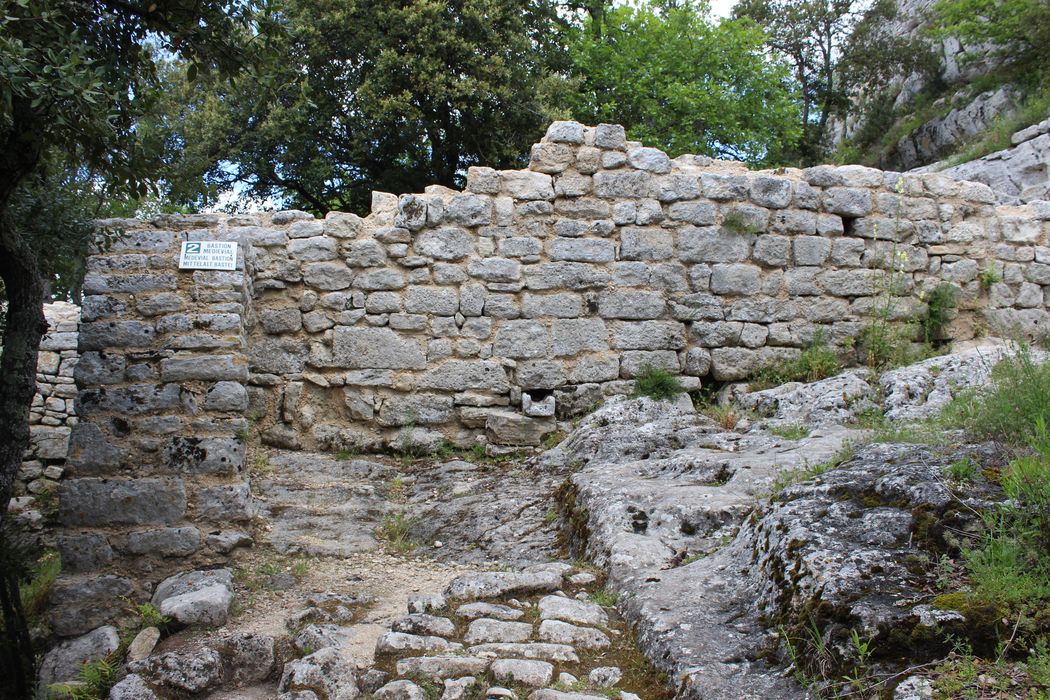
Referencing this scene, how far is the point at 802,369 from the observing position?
285 inches

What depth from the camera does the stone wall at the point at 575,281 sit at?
673 centimetres

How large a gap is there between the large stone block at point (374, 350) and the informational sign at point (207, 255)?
1.46 m

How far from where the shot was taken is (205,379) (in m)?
5.08

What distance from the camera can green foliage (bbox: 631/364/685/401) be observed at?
22.9 feet

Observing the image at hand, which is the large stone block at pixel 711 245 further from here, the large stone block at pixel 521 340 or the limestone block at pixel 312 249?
the limestone block at pixel 312 249

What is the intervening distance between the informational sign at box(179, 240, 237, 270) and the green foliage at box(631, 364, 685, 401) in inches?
134

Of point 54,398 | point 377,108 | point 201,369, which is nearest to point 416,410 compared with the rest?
point 201,369

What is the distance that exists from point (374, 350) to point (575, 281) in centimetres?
179

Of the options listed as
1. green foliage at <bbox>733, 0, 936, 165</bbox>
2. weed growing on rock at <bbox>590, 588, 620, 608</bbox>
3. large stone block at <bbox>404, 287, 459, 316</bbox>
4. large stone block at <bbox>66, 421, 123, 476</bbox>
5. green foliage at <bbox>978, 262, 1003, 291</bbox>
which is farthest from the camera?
green foliage at <bbox>733, 0, 936, 165</bbox>

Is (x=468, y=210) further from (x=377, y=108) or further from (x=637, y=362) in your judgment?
(x=377, y=108)

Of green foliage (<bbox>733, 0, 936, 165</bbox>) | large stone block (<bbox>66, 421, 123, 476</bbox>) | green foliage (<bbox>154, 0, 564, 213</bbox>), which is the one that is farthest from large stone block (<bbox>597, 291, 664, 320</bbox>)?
green foliage (<bbox>733, 0, 936, 165</bbox>)

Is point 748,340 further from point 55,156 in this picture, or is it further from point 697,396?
point 55,156

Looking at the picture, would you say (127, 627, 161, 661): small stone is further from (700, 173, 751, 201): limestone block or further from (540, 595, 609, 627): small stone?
(700, 173, 751, 201): limestone block

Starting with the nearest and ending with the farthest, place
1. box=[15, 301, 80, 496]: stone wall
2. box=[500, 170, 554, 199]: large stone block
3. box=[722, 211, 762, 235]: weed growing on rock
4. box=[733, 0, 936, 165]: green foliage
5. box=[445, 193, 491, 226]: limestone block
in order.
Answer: box=[445, 193, 491, 226]: limestone block < box=[500, 170, 554, 199]: large stone block < box=[722, 211, 762, 235]: weed growing on rock < box=[15, 301, 80, 496]: stone wall < box=[733, 0, 936, 165]: green foliage
